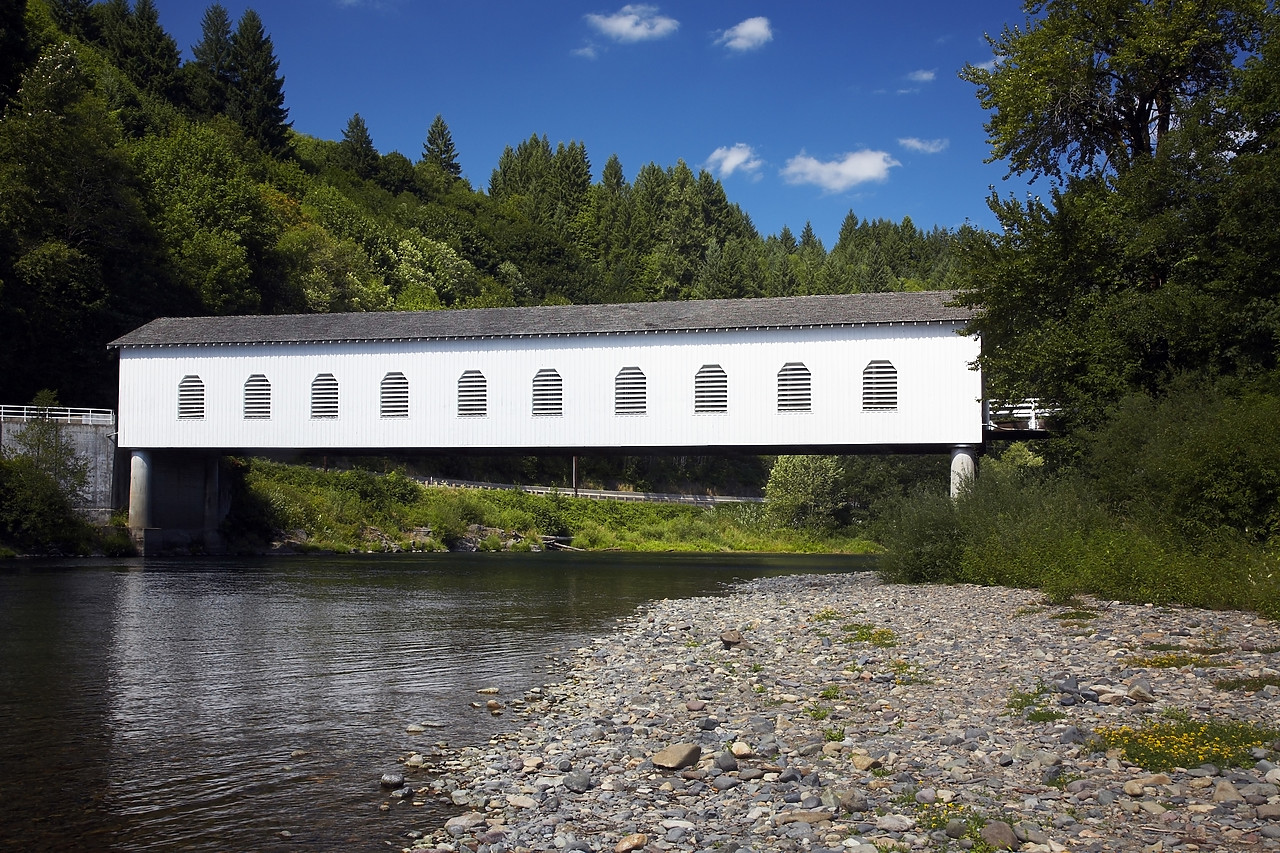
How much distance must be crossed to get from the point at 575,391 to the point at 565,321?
71.9 inches

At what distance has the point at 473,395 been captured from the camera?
26.9 meters

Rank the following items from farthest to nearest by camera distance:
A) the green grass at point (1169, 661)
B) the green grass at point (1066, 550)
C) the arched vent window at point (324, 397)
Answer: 1. the arched vent window at point (324, 397)
2. the green grass at point (1066, 550)
3. the green grass at point (1169, 661)

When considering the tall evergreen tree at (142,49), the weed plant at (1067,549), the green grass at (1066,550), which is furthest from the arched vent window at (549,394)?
the tall evergreen tree at (142,49)

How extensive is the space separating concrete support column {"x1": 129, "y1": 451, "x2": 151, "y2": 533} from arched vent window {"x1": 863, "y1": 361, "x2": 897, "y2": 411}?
63.6ft

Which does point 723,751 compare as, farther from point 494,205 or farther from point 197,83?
point 494,205

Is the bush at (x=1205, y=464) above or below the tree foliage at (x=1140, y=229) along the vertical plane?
below

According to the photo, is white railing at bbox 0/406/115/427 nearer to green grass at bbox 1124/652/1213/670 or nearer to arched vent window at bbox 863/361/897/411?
arched vent window at bbox 863/361/897/411

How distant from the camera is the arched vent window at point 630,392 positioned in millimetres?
26109

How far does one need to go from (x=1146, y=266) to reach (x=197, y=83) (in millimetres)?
73819

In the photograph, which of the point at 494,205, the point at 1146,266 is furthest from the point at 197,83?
the point at 1146,266

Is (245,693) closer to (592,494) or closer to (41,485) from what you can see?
(41,485)

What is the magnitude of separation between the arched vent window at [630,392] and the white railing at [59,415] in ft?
47.7

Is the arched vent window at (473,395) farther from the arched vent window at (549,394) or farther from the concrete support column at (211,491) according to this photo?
the concrete support column at (211,491)

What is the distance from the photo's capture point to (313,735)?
7.97 meters
